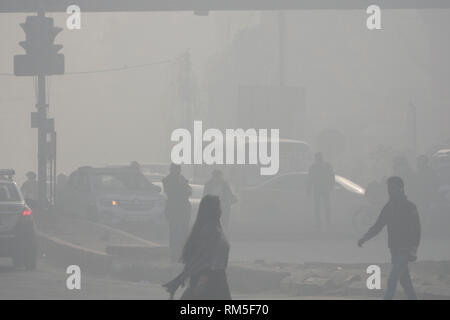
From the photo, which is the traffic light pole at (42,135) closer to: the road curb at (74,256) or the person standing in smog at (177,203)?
the road curb at (74,256)

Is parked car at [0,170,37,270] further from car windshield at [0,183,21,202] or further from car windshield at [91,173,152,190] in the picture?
car windshield at [91,173,152,190]

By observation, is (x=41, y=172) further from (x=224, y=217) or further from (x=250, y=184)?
(x=250, y=184)

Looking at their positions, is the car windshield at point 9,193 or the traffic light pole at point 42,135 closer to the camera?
the car windshield at point 9,193

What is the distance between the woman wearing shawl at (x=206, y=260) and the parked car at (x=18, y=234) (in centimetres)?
977

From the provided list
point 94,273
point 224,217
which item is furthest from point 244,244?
point 94,273

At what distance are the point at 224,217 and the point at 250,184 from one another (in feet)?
46.2

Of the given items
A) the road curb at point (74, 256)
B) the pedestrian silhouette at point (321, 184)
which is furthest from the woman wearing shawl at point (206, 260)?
the pedestrian silhouette at point (321, 184)

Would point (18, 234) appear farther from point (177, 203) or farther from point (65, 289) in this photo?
point (65, 289)

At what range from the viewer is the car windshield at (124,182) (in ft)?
104

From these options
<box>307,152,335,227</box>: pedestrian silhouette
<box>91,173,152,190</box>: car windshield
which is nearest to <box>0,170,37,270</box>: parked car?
<box>91,173,152,190</box>: car windshield

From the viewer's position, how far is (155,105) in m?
140

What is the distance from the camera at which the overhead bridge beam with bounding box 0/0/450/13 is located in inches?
1310

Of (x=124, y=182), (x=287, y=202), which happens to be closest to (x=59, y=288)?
(x=124, y=182)
